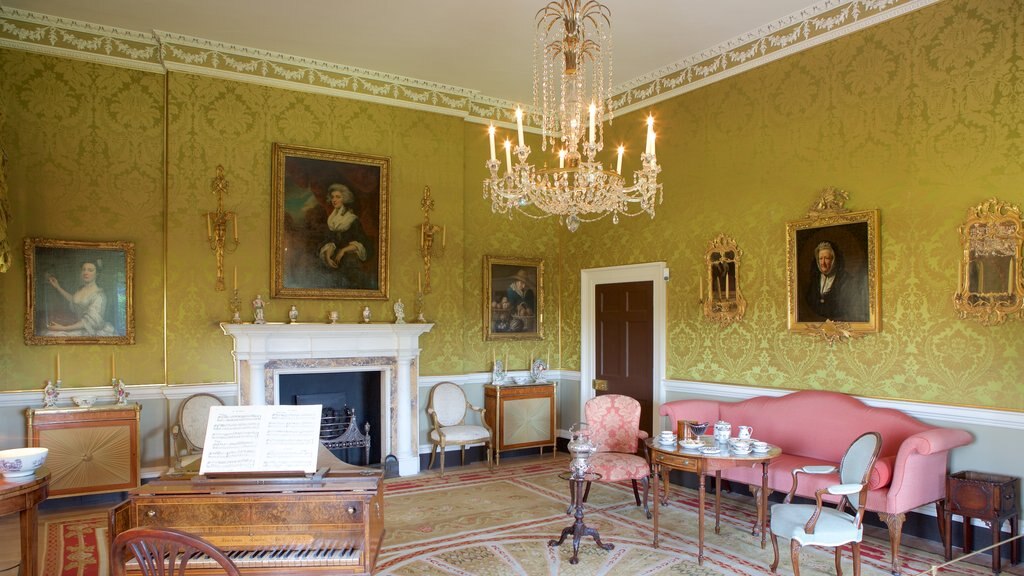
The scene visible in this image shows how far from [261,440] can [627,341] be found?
573 centimetres

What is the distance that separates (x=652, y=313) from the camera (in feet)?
25.2

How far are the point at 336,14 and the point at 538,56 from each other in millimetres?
2098

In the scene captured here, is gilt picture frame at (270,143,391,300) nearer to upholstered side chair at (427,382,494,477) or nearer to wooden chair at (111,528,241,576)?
upholstered side chair at (427,382,494,477)

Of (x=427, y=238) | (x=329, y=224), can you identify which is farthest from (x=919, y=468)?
(x=329, y=224)

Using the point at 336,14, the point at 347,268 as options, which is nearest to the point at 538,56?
the point at 336,14

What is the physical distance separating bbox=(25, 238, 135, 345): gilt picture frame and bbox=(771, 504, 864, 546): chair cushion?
584 centimetres

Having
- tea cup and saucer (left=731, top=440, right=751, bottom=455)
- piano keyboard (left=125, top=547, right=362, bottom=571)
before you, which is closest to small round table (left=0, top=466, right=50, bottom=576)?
piano keyboard (left=125, top=547, right=362, bottom=571)

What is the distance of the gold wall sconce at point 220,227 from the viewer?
22.1ft

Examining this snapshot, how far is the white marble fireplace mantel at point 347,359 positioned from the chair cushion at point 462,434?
0.30 meters

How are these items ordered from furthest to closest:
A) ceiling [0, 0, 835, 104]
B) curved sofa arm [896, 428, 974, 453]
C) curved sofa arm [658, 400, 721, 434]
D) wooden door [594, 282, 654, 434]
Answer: wooden door [594, 282, 654, 434] → curved sofa arm [658, 400, 721, 434] → ceiling [0, 0, 835, 104] → curved sofa arm [896, 428, 974, 453]

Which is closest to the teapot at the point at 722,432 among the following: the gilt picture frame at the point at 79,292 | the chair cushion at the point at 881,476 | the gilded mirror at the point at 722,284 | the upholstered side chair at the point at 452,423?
the chair cushion at the point at 881,476

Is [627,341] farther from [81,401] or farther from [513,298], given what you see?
[81,401]

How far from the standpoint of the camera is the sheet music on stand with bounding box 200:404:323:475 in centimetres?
282

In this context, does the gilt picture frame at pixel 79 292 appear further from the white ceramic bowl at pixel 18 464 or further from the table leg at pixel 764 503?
the table leg at pixel 764 503
